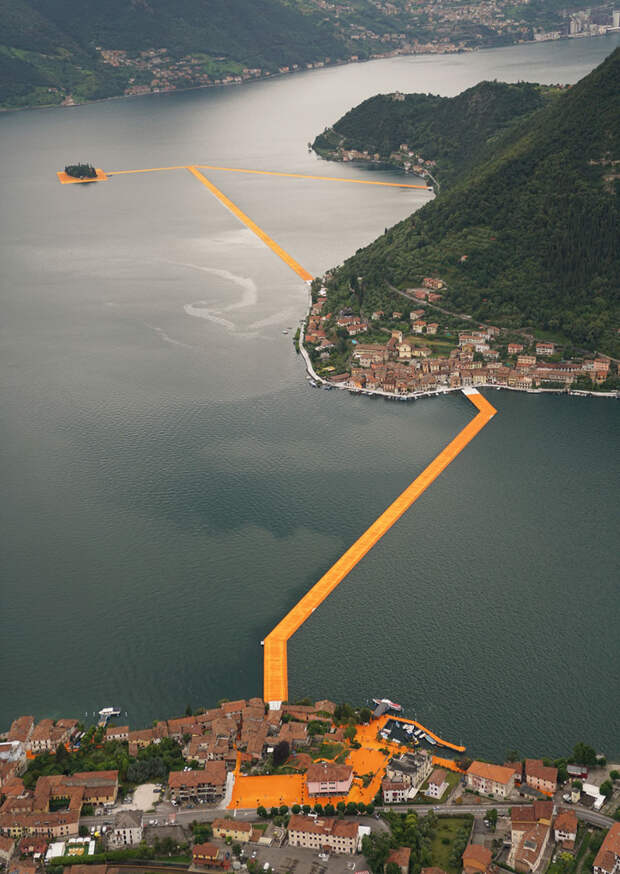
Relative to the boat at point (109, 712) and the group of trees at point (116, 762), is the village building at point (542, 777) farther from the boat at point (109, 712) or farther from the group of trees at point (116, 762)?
the boat at point (109, 712)

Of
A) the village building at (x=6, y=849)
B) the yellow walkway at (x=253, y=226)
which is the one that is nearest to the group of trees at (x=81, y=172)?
the yellow walkway at (x=253, y=226)

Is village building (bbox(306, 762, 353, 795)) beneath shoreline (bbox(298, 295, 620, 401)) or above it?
beneath

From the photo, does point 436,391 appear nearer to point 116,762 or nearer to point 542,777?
point 542,777

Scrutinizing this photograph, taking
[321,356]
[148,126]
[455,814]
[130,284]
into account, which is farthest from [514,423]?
[148,126]

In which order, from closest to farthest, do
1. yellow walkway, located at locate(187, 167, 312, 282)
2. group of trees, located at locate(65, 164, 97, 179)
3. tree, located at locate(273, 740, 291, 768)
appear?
tree, located at locate(273, 740, 291, 768) < yellow walkway, located at locate(187, 167, 312, 282) < group of trees, located at locate(65, 164, 97, 179)

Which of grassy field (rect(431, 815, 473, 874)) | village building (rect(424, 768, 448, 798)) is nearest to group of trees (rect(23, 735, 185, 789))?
village building (rect(424, 768, 448, 798))

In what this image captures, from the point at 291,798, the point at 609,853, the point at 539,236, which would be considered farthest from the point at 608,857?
the point at 539,236

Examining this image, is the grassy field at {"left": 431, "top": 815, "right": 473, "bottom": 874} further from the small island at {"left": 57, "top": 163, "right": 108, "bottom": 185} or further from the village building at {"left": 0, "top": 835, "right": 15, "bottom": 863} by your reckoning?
the small island at {"left": 57, "top": 163, "right": 108, "bottom": 185}
